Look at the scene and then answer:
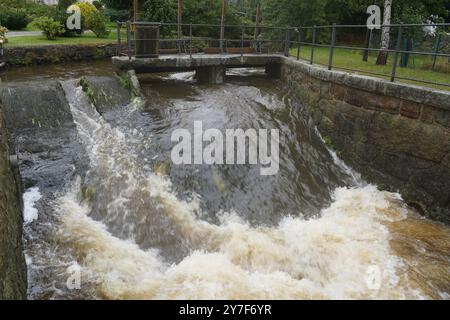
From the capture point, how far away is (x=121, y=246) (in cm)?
599

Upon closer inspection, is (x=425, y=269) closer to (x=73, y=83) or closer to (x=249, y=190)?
(x=249, y=190)

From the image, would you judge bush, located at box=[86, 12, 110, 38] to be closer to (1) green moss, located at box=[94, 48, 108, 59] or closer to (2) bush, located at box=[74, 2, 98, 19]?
(2) bush, located at box=[74, 2, 98, 19]

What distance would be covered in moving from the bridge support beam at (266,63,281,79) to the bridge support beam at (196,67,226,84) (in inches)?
78.5

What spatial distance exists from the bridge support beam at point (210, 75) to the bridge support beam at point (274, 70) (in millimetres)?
1994

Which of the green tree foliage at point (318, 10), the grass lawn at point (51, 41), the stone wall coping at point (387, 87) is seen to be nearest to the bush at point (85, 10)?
the grass lawn at point (51, 41)

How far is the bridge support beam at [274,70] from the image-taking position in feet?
44.8

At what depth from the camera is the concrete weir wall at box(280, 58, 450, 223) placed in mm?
7120

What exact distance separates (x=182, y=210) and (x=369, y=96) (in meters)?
4.65

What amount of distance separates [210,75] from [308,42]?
7866 mm

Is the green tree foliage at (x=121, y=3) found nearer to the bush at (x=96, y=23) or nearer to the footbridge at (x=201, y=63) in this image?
the bush at (x=96, y=23)

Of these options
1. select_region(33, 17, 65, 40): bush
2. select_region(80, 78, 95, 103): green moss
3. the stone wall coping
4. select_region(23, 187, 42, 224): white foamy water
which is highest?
select_region(33, 17, 65, 40): bush

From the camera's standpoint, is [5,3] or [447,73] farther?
[5,3]

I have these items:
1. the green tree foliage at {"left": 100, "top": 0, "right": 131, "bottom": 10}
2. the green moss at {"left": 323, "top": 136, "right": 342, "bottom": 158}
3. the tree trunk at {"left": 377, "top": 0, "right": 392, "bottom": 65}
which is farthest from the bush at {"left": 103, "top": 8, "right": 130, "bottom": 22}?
the green moss at {"left": 323, "top": 136, "right": 342, "bottom": 158}
